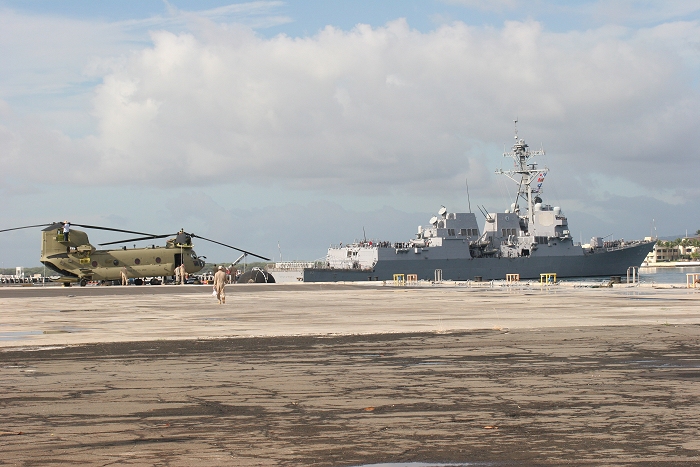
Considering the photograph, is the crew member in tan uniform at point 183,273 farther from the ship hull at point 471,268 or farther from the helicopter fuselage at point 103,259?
the ship hull at point 471,268

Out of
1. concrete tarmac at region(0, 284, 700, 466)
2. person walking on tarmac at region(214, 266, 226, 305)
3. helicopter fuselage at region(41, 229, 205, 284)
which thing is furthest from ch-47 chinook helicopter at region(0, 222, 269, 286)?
concrete tarmac at region(0, 284, 700, 466)

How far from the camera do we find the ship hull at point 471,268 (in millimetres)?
73750

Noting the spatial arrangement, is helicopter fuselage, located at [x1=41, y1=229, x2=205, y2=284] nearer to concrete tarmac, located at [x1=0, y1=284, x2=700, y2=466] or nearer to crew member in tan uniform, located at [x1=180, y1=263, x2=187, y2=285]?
crew member in tan uniform, located at [x1=180, y1=263, x2=187, y2=285]

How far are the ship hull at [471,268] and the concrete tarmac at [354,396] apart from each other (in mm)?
57586

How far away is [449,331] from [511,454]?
9.75 meters

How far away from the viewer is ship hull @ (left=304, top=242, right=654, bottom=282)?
7375 cm

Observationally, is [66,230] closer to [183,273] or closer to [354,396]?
[183,273]

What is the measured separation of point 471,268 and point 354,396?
6796 cm

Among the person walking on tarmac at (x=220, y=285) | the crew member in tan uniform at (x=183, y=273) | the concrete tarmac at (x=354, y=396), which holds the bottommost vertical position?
the concrete tarmac at (x=354, y=396)

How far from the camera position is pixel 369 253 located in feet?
245

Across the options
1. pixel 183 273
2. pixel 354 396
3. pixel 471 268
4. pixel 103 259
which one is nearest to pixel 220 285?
pixel 354 396

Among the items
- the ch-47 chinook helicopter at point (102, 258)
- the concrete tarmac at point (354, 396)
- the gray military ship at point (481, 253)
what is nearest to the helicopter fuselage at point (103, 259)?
the ch-47 chinook helicopter at point (102, 258)

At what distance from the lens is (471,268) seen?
75000 mm

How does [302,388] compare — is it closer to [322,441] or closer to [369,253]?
[322,441]
